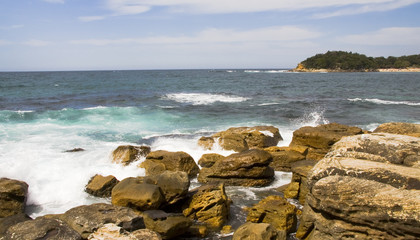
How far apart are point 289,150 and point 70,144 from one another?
31.8ft

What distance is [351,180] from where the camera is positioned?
4.98m

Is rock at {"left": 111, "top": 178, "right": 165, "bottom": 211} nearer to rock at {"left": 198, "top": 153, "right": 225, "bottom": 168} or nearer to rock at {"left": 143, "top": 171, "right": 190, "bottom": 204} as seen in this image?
rock at {"left": 143, "top": 171, "right": 190, "bottom": 204}

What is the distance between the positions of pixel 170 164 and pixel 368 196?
277 inches

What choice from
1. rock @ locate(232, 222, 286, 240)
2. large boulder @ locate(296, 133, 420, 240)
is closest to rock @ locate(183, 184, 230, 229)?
rock @ locate(232, 222, 286, 240)

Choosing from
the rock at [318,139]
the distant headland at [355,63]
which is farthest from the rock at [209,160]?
the distant headland at [355,63]

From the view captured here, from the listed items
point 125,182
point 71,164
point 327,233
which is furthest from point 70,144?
point 327,233

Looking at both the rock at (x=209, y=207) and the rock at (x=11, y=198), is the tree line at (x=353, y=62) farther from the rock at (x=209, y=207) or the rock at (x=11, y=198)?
the rock at (x=11, y=198)

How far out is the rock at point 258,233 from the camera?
220 inches

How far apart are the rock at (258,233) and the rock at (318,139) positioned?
21.7ft

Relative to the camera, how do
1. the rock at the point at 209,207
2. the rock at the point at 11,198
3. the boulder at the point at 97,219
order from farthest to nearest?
the rock at the point at 11,198 → the rock at the point at 209,207 → the boulder at the point at 97,219

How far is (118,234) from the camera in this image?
538 centimetres

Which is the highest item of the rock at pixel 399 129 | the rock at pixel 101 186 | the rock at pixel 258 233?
the rock at pixel 399 129

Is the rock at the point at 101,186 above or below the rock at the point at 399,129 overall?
below

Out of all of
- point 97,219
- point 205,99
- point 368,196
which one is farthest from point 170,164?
point 205,99
